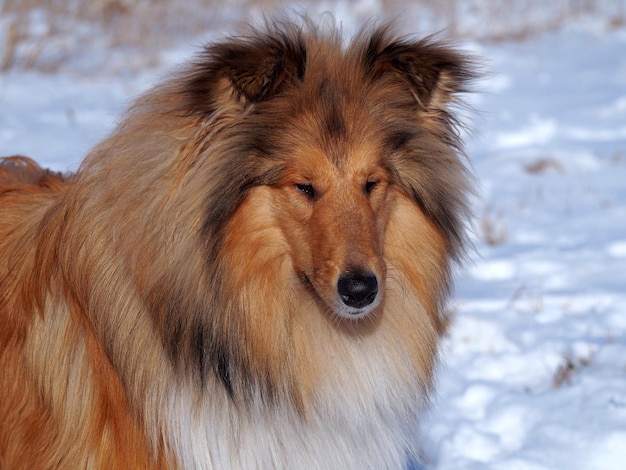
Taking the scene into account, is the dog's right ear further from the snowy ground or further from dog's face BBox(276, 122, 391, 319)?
the snowy ground

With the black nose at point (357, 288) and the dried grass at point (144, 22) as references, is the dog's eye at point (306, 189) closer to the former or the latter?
the black nose at point (357, 288)

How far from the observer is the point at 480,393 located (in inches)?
168

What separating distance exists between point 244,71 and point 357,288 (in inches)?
30.2

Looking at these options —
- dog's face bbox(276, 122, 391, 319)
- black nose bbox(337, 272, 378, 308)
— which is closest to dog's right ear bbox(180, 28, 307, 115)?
dog's face bbox(276, 122, 391, 319)

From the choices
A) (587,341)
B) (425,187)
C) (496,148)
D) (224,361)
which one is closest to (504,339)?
(587,341)

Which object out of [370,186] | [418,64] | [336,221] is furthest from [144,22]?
[336,221]

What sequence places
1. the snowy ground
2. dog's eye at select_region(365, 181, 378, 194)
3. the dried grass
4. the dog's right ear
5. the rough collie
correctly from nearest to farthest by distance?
the dog's right ear → the rough collie → dog's eye at select_region(365, 181, 378, 194) → the snowy ground → the dried grass

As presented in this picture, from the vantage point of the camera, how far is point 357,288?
2727 mm

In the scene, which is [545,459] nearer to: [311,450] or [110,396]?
[311,450]

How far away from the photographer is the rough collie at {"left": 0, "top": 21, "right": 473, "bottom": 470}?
282cm

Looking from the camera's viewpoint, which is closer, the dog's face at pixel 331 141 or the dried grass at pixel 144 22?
the dog's face at pixel 331 141

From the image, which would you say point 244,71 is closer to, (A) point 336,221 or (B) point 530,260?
(A) point 336,221

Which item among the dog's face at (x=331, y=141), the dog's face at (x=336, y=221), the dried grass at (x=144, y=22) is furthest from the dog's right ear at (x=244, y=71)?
the dried grass at (x=144, y=22)

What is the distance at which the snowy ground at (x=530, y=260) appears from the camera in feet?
12.9
